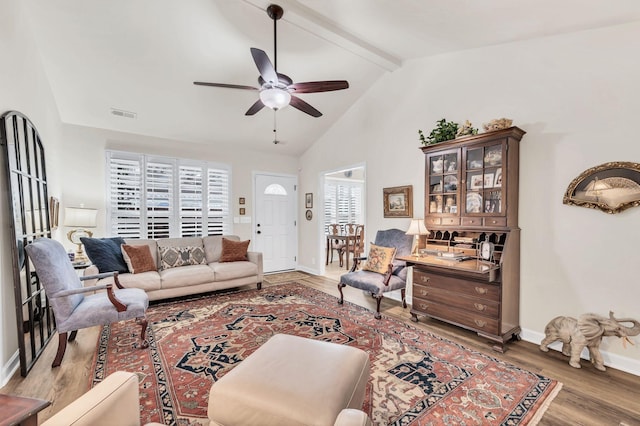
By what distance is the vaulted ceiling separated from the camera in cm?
257

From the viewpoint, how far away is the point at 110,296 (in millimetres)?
2537

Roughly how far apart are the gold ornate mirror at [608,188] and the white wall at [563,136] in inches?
2.8

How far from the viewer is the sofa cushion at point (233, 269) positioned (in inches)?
171

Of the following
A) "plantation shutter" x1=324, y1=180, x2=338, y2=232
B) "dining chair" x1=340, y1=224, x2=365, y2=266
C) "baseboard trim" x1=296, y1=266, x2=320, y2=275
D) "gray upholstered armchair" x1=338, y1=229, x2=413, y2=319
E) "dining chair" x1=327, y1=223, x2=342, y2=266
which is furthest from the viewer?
"plantation shutter" x1=324, y1=180, x2=338, y2=232

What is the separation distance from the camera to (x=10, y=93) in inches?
91.4

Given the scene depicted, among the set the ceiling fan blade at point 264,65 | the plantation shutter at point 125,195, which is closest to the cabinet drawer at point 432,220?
the ceiling fan blade at point 264,65

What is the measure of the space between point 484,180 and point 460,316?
57.5 inches

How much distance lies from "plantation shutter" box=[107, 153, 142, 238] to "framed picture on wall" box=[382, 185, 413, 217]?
4.07m

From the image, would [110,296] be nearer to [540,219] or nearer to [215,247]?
[215,247]

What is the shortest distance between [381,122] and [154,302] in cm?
432

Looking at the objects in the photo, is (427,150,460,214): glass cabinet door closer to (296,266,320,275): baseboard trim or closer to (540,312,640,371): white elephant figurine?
(540,312,640,371): white elephant figurine

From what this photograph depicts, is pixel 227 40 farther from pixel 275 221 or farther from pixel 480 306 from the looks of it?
pixel 480 306

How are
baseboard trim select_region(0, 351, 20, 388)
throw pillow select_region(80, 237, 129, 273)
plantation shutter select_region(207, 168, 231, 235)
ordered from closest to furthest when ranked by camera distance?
baseboard trim select_region(0, 351, 20, 388) < throw pillow select_region(80, 237, 129, 273) < plantation shutter select_region(207, 168, 231, 235)

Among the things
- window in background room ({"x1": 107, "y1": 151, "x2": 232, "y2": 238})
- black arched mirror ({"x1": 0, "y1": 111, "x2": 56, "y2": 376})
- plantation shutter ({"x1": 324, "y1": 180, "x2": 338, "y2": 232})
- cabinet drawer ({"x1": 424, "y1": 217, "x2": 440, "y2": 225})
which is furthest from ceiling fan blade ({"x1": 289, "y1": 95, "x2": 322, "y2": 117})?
plantation shutter ({"x1": 324, "y1": 180, "x2": 338, "y2": 232})
